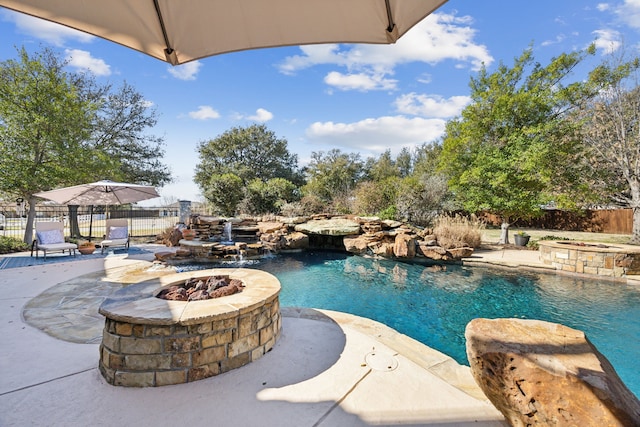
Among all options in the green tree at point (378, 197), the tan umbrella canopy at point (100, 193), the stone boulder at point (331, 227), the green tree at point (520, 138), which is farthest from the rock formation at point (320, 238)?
the green tree at point (520, 138)

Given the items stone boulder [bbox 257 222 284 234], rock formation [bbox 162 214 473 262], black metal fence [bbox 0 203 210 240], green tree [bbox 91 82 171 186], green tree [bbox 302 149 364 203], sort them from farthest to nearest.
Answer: green tree [bbox 302 149 364 203]
black metal fence [bbox 0 203 210 240]
green tree [bbox 91 82 171 186]
stone boulder [bbox 257 222 284 234]
rock formation [bbox 162 214 473 262]

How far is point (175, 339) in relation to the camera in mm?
2291

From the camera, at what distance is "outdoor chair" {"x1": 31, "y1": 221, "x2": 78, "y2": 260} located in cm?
765

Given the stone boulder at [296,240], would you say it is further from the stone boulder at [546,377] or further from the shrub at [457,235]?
the stone boulder at [546,377]

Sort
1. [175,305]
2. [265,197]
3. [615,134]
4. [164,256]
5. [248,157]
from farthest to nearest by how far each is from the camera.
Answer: [248,157], [265,197], [615,134], [164,256], [175,305]

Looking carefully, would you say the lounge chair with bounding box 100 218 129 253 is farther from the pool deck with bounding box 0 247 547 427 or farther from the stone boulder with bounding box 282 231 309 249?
the pool deck with bounding box 0 247 547 427

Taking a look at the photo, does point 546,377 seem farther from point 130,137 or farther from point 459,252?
point 130,137

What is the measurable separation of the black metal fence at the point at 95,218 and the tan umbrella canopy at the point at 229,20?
1298 centimetres

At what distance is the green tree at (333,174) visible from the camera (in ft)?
64.6

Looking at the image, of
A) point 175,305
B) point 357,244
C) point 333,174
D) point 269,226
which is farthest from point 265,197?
point 175,305

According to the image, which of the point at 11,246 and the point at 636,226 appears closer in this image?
the point at 11,246

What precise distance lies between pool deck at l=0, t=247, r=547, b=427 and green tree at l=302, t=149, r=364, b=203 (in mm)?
15201

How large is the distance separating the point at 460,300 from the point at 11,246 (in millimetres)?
13350

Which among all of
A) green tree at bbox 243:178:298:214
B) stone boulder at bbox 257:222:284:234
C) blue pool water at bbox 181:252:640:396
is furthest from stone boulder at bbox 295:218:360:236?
green tree at bbox 243:178:298:214
